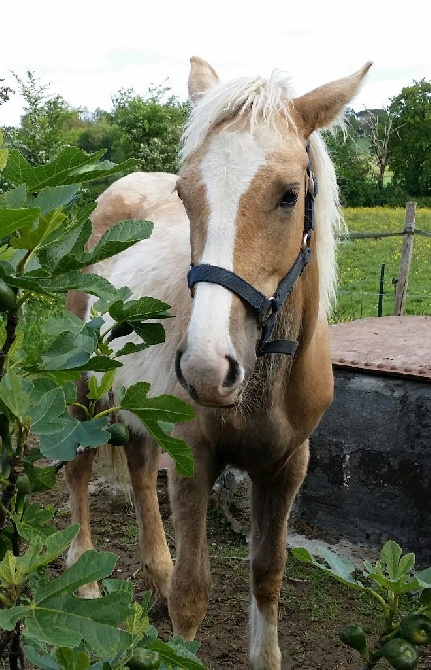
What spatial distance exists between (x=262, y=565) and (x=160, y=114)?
866 inches

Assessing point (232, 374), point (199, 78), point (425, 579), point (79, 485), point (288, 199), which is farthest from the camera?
point (79, 485)

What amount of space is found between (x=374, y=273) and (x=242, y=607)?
445 inches

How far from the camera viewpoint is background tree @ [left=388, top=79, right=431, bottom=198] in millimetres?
39250

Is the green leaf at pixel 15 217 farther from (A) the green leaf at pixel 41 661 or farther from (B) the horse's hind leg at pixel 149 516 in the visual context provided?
(B) the horse's hind leg at pixel 149 516

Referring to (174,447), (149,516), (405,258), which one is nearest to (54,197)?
(174,447)

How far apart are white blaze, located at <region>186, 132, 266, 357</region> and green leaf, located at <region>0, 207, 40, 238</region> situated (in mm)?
1049

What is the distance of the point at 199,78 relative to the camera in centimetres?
258

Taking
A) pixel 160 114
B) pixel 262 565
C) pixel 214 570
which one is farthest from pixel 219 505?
pixel 160 114

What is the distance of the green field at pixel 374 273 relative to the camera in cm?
1038

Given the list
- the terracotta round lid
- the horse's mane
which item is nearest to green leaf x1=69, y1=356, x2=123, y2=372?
the horse's mane

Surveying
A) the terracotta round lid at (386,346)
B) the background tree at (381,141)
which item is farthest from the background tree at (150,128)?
the terracotta round lid at (386,346)

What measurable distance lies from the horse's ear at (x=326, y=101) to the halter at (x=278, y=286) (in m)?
0.10

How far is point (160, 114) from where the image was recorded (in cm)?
2320

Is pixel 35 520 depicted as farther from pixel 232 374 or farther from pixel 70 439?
pixel 232 374
